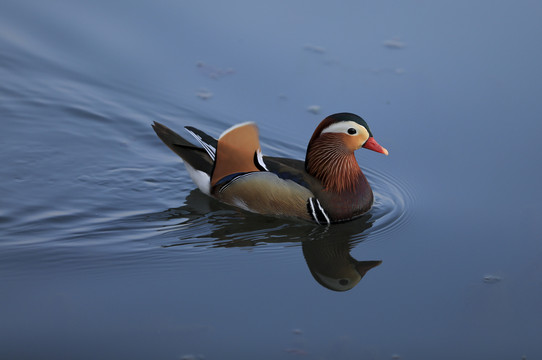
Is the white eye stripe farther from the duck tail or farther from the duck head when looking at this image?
the duck tail

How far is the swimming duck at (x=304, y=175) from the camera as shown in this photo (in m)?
7.71

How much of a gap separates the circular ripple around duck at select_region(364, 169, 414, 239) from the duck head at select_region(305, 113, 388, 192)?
0.44 meters

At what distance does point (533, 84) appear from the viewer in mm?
9594

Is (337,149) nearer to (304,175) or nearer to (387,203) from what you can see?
(304,175)

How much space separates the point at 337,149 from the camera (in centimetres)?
790

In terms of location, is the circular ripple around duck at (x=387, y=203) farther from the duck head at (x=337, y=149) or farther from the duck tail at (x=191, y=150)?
the duck tail at (x=191, y=150)

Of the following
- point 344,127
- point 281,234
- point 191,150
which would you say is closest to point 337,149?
point 344,127

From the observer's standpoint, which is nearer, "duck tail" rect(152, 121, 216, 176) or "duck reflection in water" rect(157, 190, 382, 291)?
"duck reflection in water" rect(157, 190, 382, 291)

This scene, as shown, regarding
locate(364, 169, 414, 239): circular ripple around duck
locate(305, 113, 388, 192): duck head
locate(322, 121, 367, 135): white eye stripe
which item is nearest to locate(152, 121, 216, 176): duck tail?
locate(305, 113, 388, 192): duck head

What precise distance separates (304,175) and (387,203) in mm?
914

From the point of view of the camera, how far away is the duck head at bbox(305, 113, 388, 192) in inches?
305

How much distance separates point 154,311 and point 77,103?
4483 millimetres

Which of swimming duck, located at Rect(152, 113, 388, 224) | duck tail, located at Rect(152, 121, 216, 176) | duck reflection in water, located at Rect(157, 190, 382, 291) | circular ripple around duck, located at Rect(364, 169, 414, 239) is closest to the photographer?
duck reflection in water, located at Rect(157, 190, 382, 291)

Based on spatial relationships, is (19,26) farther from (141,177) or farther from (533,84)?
(533,84)
